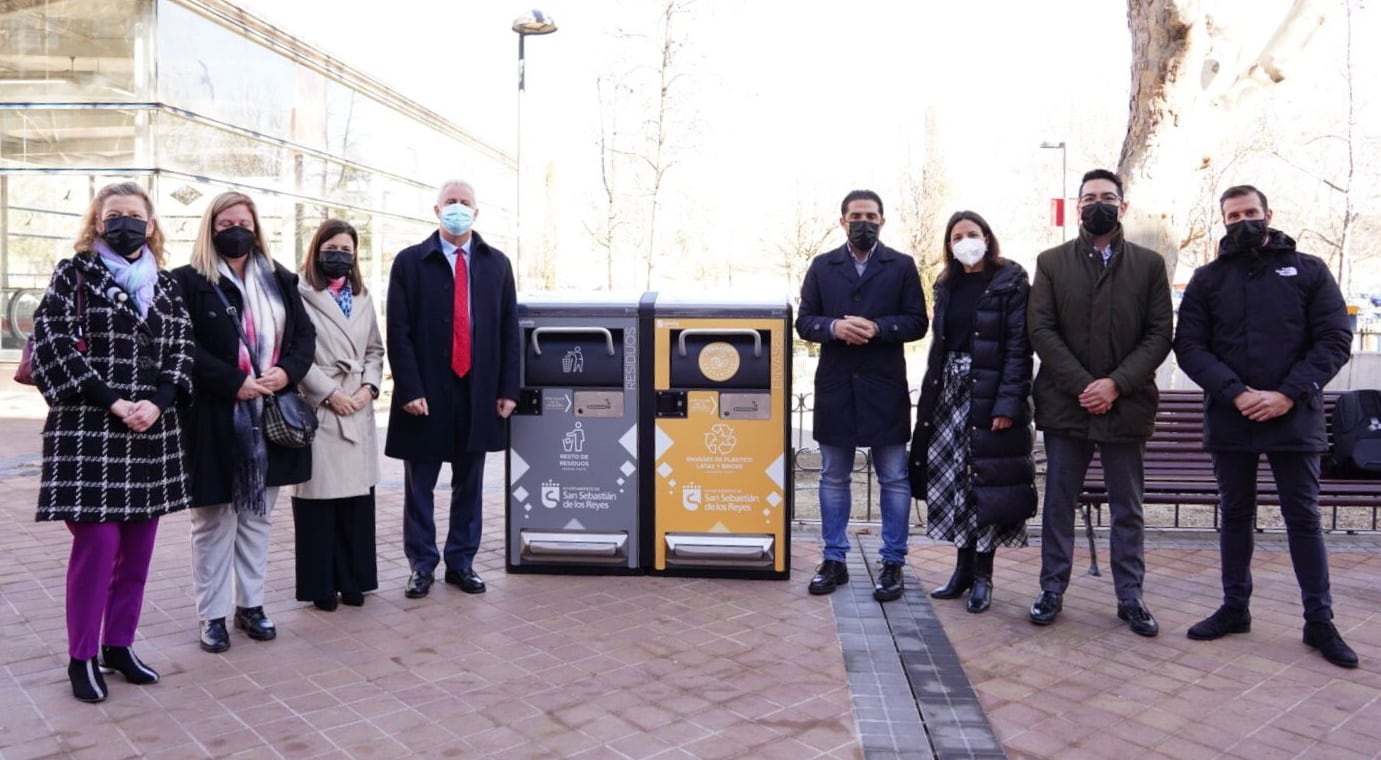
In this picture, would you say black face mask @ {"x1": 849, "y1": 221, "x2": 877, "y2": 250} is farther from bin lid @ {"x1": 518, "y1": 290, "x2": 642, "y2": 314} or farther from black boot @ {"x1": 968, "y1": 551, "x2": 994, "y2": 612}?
black boot @ {"x1": 968, "y1": 551, "x2": 994, "y2": 612}

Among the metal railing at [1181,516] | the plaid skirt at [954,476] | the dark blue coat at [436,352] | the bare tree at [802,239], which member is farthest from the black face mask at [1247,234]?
the bare tree at [802,239]

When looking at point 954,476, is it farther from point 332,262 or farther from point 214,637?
point 214,637

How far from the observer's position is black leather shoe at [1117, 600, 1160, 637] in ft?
15.2

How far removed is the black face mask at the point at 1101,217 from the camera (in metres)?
4.67

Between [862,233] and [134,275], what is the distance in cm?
315

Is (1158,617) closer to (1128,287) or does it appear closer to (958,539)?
(958,539)

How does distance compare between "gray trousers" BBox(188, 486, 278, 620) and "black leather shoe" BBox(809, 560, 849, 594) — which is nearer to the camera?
"gray trousers" BBox(188, 486, 278, 620)

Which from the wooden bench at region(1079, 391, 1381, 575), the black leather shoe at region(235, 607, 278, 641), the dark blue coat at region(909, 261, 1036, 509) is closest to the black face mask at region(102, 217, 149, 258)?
the black leather shoe at region(235, 607, 278, 641)

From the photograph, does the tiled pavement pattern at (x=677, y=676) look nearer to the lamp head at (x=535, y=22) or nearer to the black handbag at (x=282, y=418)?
the black handbag at (x=282, y=418)

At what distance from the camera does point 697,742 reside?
3494mm

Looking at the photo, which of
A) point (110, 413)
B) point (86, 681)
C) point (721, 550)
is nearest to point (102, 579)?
point (86, 681)

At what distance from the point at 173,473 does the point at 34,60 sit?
39.3 feet

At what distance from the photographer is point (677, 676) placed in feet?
13.5

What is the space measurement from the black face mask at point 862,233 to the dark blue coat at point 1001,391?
612 mm
